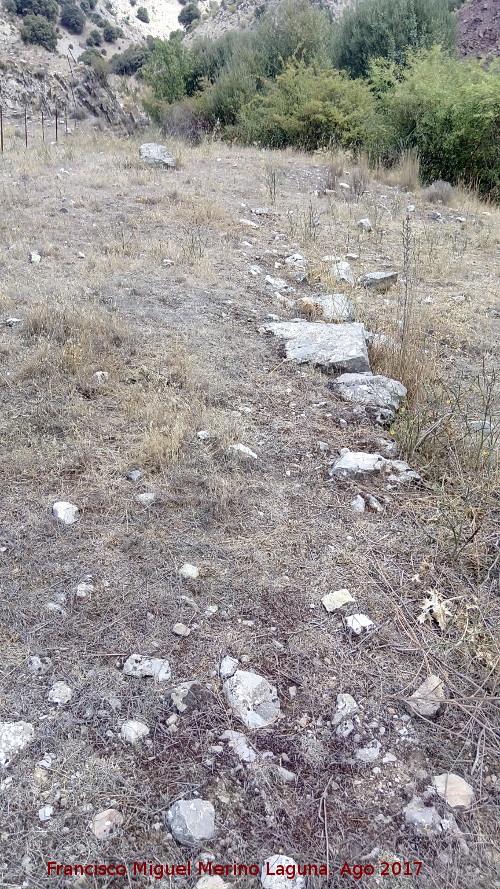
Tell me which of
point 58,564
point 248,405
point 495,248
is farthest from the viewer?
point 495,248

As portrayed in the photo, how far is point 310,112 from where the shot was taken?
37.3ft

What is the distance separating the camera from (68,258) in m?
5.39

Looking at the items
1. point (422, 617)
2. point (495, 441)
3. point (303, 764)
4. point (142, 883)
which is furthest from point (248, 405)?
point (142, 883)

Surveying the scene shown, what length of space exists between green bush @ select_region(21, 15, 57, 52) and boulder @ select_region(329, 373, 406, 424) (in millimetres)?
30048

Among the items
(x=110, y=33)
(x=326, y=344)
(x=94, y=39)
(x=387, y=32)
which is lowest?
(x=326, y=344)

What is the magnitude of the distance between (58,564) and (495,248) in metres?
6.11

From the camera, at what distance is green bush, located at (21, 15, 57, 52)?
26.8 m

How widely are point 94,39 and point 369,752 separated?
43672mm

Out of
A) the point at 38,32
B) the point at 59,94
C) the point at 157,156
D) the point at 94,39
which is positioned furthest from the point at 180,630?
the point at 94,39

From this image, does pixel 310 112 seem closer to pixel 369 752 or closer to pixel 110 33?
pixel 369 752

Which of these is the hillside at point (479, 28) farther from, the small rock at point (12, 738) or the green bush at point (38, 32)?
the small rock at point (12, 738)

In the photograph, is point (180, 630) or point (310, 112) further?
point (310, 112)

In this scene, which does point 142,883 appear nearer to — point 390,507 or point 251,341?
point 390,507

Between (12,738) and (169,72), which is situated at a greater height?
(169,72)
